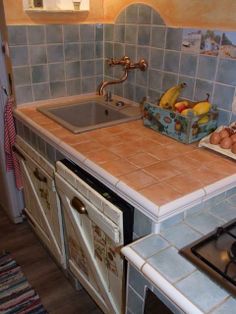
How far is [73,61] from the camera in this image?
180cm

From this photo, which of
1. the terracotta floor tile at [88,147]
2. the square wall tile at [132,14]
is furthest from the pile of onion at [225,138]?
the square wall tile at [132,14]

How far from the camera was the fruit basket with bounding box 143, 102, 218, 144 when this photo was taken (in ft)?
4.14

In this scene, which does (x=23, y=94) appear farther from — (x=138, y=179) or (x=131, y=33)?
(x=138, y=179)

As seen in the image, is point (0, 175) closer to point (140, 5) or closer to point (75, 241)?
point (75, 241)

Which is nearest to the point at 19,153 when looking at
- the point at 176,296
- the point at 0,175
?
the point at 0,175

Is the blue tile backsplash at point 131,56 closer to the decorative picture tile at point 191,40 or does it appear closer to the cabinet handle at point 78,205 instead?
the decorative picture tile at point 191,40

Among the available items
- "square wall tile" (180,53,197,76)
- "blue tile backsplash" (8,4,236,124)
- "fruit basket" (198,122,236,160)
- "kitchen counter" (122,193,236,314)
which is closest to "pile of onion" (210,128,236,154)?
"fruit basket" (198,122,236,160)

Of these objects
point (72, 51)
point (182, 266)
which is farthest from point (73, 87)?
point (182, 266)

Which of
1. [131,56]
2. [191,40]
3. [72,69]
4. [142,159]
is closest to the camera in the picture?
[142,159]

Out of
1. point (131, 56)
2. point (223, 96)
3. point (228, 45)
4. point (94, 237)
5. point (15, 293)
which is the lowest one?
point (15, 293)

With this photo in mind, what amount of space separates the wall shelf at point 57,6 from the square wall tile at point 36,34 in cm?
8

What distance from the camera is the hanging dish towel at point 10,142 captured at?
5.64 feet

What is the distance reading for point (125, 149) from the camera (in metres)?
1.24

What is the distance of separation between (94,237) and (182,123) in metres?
0.58
